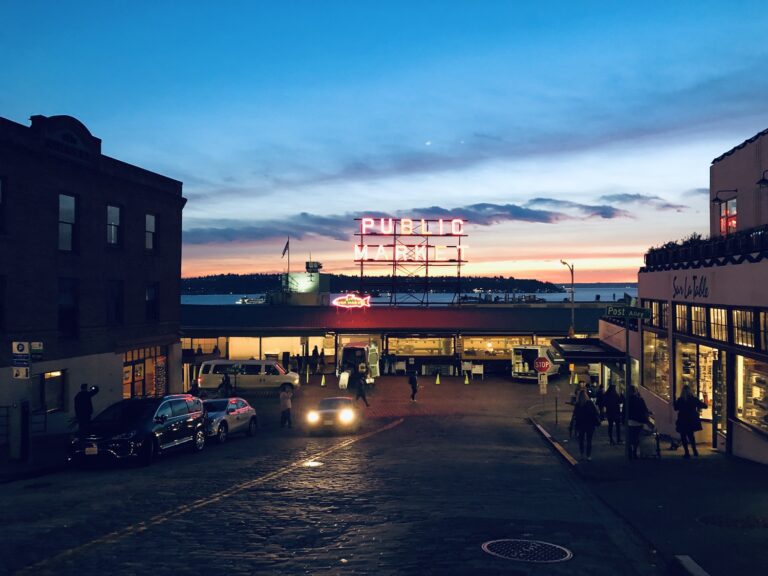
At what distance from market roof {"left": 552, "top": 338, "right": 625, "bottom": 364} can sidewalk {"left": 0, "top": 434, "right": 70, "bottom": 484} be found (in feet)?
58.9

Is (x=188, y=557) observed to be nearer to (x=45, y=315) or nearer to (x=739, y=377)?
(x=739, y=377)

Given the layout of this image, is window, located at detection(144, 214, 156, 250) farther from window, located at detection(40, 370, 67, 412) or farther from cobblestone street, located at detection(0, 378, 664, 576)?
cobblestone street, located at detection(0, 378, 664, 576)

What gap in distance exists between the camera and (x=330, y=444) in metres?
23.7

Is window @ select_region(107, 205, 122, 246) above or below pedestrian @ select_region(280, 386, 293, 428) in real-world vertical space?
above

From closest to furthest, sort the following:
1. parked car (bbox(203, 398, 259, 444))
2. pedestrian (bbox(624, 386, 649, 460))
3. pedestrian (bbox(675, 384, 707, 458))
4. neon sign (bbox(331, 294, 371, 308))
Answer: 1. pedestrian (bbox(624, 386, 649, 460))
2. pedestrian (bbox(675, 384, 707, 458))
3. parked car (bbox(203, 398, 259, 444))
4. neon sign (bbox(331, 294, 371, 308))

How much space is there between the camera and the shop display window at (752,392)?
56.5ft

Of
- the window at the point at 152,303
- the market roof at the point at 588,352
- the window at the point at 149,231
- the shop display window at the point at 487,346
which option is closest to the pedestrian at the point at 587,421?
the market roof at the point at 588,352

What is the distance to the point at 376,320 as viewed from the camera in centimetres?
5578

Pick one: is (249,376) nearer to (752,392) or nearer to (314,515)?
(752,392)

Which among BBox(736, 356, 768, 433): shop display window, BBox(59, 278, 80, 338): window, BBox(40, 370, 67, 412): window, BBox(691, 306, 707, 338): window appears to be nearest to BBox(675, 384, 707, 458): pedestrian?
BBox(736, 356, 768, 433): shop display window

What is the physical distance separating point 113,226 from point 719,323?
24.0 m

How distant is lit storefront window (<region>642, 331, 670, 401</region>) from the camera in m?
24.7

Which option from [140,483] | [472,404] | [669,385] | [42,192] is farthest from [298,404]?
[140,483]

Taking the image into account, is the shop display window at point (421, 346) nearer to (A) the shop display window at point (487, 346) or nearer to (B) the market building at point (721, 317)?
(A) the shop display window at point (487, 346)
